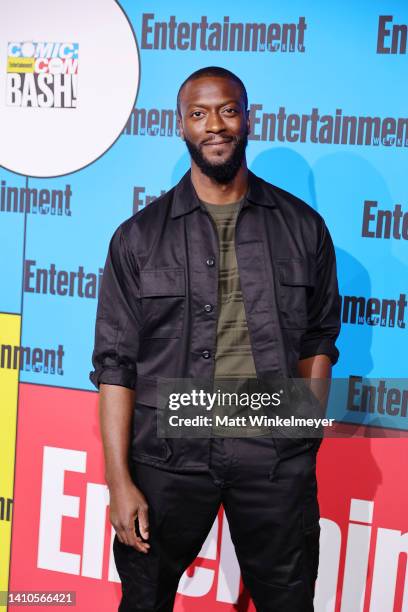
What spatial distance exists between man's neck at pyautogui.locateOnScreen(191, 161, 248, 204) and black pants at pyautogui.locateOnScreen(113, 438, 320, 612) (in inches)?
23.9

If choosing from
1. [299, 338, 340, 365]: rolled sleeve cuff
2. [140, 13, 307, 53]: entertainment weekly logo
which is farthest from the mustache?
[140, 13, 307, 53]: entertainment weekly logo

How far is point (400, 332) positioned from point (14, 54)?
1.62m

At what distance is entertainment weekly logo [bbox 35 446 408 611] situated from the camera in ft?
7.70

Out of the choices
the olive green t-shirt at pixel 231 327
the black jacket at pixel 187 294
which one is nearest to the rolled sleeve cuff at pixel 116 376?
the black jacket at pixel 187 294

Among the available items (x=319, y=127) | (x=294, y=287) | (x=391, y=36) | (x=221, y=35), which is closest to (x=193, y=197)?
(x=294, y=287)

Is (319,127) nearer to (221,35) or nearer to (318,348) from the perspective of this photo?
(221,35)

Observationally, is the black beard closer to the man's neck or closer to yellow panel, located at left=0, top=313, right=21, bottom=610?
the man's neck

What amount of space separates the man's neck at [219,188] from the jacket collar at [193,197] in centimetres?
2

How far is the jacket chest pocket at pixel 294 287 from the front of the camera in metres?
1.74

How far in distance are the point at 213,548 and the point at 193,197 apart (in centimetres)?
134

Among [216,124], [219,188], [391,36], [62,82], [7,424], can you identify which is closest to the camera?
[216,124]

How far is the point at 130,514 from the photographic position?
1.71m

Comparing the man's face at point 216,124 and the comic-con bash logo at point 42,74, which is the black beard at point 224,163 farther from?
the comic-con bash logo at point 42,74

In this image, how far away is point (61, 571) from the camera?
263cm
